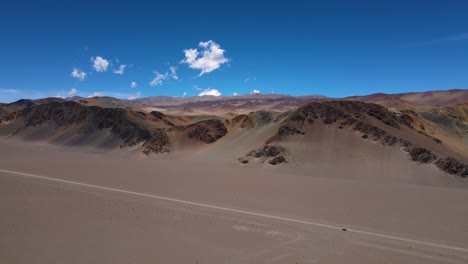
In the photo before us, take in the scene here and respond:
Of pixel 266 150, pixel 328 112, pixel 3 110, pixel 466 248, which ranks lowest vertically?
pixel 466 248

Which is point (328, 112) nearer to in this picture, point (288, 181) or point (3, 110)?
point (288, 181)

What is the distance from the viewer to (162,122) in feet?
151

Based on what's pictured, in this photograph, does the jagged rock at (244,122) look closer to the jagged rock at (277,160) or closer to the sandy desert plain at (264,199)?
the sandy desert plain at (264,199)

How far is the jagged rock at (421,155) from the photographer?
64.7ft

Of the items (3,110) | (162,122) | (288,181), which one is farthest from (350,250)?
(3,110)

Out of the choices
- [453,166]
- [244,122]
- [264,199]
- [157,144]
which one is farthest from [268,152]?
[157,144]

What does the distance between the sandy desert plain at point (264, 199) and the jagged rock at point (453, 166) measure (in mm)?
62

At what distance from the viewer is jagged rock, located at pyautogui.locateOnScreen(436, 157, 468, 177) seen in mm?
17938

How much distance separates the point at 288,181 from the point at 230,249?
34.0 ft

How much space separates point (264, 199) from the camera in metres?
13.5

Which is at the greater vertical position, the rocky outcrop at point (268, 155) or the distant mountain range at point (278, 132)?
the distant mountain range at point (278, 132)

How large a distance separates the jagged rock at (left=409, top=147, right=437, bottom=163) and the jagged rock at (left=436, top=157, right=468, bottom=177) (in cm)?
67

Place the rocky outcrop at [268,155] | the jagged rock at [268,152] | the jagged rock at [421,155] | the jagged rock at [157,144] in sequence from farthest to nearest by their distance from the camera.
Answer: the jagged rock at [157,144] < the jagged rock at [268,152] < the rocky outcrop at [268,155] < the jagged rock at [421,155]

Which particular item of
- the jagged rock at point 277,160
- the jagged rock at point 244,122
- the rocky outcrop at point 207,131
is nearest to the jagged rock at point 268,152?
the jagged rock at point 277,160
